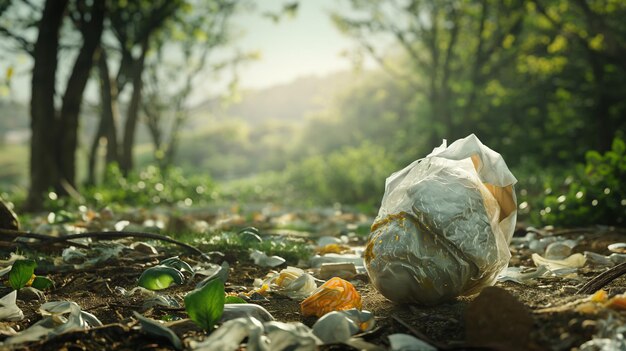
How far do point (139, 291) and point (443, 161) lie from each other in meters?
1.47

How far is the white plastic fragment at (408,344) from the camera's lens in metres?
1.54

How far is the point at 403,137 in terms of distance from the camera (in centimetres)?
1806

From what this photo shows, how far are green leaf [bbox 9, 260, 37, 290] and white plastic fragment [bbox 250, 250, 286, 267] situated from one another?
122 cm

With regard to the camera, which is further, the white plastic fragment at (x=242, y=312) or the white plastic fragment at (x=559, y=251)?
the white plastic fragment at (x=559, y=251)

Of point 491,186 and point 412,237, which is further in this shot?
point 491,186

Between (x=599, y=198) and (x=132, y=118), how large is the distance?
11.0 meters

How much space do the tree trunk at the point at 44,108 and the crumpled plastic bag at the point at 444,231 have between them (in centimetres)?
651

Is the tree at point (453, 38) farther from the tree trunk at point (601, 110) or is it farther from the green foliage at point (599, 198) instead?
the green foliage at point (599, 198)

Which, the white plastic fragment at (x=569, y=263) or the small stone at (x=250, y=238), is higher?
the white plastic fragment at (x=569, y=263)

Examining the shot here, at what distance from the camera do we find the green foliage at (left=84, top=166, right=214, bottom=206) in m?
8.52

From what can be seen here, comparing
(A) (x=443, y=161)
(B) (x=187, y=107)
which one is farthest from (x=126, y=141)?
(A) (x=443, y=161)

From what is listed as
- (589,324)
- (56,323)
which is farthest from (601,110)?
(56,323)

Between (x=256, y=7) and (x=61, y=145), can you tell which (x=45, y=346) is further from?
(x=256, y=7)

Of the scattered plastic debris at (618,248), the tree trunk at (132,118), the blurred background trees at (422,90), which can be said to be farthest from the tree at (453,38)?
the scattered plastic debris at (618,248)
